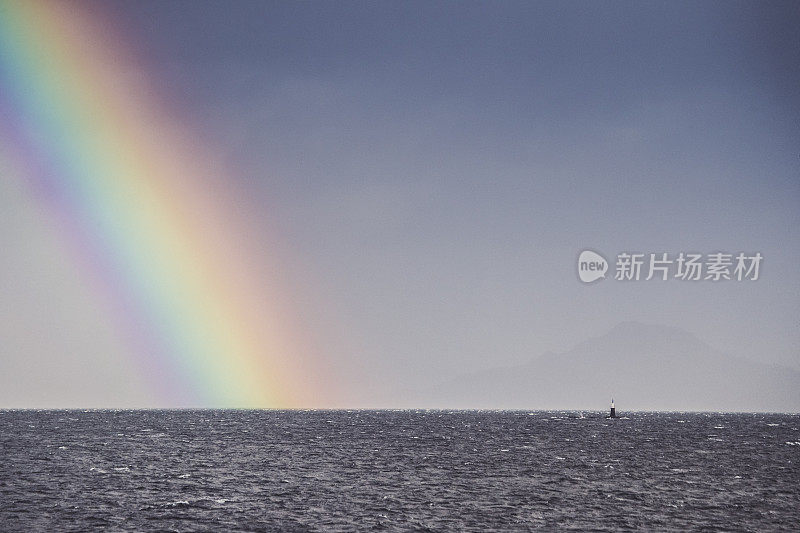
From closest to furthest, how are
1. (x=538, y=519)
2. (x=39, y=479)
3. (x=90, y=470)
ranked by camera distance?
(x=538, y=519)
(x=39, y=479)
(x=90, y=470)

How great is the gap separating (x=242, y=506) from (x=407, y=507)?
1282 centimetres

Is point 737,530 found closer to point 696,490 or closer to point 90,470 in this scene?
point 696,490

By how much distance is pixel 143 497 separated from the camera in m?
69.9

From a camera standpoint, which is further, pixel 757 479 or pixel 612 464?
pixel 612 464

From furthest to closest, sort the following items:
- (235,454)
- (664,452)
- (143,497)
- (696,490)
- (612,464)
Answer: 1. (664,452)
2. (235,454)
3. (612,464)
4. (696,490)
5. (143,497)

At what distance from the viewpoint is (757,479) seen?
8481cm

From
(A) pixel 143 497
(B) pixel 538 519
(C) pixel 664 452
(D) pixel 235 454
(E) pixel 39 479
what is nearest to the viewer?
(B) pixel 538 519

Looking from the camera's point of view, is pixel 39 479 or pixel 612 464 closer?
pixel 39 479

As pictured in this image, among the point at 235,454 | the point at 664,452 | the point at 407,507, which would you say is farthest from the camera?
the point at 664,452

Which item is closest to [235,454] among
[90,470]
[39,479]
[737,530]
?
[90,470]

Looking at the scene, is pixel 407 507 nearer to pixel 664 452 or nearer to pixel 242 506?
pixel 242 506

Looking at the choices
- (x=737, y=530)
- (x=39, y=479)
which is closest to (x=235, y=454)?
(x=39, y=479)

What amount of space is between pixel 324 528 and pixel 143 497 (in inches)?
847

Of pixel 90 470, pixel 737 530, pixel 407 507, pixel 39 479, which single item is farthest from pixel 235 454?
pixel 737 530
